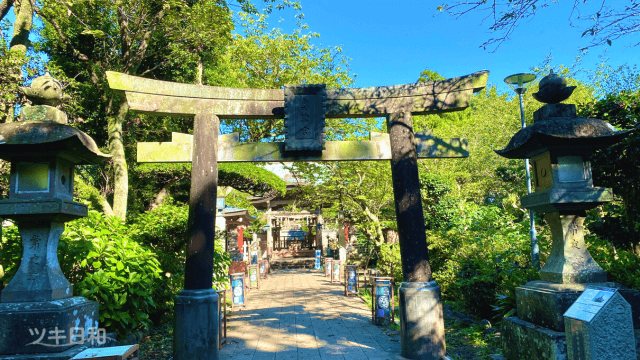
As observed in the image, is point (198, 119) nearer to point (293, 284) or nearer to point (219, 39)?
point (219, 39)

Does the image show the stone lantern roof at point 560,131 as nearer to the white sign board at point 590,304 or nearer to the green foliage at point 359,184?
the white sign board at point 590,304

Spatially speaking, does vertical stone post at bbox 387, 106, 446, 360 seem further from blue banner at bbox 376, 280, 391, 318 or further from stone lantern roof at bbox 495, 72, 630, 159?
blue banner at bbox 376, 280, 391, 318

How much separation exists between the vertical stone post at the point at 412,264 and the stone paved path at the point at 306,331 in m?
0.54

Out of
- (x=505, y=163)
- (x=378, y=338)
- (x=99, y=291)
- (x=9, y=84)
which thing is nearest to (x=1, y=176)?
(x=9, y=84)

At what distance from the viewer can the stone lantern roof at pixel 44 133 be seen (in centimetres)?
381

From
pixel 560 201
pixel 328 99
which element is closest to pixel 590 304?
pixel 560 201

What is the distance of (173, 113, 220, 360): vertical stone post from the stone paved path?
0.96 meters

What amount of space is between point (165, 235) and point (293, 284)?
8.64 m

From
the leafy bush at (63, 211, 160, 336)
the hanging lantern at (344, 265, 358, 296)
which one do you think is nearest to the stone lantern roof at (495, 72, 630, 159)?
the leafy bush at (63, 211, 160, 336)

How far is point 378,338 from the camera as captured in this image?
699cm

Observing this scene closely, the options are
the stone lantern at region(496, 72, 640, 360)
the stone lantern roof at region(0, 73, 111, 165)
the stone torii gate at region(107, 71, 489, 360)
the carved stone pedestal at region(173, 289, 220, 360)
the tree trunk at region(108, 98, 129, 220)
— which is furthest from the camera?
the tree trunk at region(108, 98, 129, 220)

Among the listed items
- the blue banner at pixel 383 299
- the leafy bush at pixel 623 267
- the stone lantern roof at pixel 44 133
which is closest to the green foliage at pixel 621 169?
the leafy bush at pixel 623 267

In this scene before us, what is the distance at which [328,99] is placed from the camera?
6.26m

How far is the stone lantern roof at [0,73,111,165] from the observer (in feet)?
12.5
